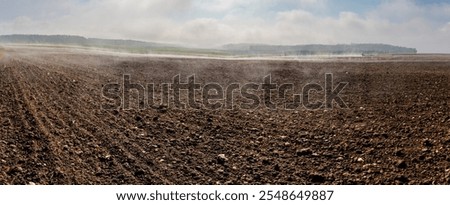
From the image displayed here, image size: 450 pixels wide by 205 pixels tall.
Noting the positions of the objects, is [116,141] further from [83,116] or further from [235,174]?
[235,174]

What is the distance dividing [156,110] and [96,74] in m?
5.61

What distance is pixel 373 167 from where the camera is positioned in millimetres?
5148

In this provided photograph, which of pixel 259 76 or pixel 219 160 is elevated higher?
pixel 259 76

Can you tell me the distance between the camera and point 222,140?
253 inches

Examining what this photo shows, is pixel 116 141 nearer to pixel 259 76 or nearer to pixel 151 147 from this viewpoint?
pixel 151 147

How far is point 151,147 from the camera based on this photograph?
594 cm

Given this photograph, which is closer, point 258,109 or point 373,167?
point 373,167

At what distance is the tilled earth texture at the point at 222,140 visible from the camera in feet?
16.3

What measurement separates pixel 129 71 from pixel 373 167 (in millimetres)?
10937

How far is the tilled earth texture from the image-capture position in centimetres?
497

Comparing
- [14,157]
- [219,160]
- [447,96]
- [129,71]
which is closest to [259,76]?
[129,71]
